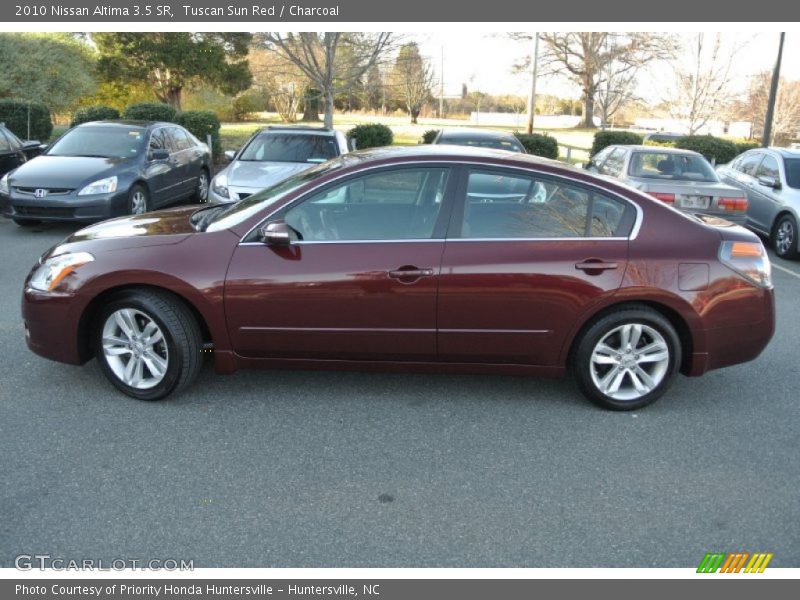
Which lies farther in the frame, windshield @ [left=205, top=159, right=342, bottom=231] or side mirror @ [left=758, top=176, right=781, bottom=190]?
side mirror @ [left=758, top=176, right=781, bottom=190]

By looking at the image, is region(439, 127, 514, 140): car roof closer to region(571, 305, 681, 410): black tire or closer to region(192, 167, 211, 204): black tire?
region(192, 167, 211, 204): black tire

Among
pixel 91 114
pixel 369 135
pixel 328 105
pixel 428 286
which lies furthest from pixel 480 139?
pixel 91 114

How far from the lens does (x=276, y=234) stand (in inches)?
164

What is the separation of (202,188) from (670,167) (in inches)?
307

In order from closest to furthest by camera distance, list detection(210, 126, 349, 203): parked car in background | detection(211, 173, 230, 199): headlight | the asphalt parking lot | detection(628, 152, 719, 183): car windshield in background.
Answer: the asphalt parking lot
detection(211, 173, 230, 199): headlight
detection(210, 126, 349, 203): parked car in background
detection(628, 152, 719, 183): car windshield in background

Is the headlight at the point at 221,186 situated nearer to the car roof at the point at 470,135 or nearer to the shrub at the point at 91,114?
the car roof at the point at 470,135

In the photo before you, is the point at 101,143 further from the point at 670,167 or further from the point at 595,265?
the point at 595,265

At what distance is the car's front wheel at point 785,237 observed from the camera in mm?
9477

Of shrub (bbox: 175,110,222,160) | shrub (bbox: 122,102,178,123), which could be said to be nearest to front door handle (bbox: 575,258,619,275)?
shrub (bbox: 175,110,222,160)

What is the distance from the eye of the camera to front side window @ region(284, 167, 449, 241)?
433cm

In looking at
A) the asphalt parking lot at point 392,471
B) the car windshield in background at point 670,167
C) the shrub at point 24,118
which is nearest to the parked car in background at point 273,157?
the car windshield in background at point 670,167

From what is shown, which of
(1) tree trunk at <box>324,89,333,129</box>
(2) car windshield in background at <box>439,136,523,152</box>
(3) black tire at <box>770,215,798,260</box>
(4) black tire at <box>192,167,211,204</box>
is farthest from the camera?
(1) tree trunk at <box>324,89,333,129</box>

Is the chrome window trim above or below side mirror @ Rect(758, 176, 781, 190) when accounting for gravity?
above

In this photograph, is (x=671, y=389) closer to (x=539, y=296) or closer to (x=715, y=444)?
(x=715, y=444)
